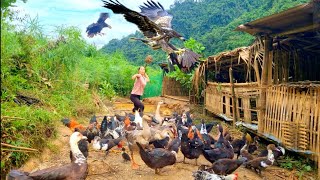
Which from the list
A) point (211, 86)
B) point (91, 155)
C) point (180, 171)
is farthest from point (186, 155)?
point (211, 86)

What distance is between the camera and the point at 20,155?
5652 mm

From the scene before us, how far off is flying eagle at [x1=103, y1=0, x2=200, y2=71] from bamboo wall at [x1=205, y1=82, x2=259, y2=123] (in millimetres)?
1945

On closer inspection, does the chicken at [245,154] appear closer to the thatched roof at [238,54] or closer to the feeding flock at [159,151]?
the feeding flock at [159,151]

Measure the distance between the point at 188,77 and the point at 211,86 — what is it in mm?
3726

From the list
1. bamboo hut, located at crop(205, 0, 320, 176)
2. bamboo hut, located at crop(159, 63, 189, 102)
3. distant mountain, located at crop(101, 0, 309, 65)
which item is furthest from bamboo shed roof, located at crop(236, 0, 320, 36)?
distant mountain, located at crop(101, 0, 309, 65)

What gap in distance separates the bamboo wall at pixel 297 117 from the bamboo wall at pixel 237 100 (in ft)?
5.04

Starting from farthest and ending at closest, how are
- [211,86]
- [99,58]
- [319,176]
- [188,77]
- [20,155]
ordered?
[99,58] < [188,77] < [211,86] < [319,176] < [20,155]

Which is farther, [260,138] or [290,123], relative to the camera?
[260,138]

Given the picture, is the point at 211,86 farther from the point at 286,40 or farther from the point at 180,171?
the point at 180,171

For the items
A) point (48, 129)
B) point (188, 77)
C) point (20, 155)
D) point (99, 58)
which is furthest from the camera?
point (99, 58)

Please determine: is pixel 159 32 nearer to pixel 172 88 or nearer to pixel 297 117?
pixel 297 117

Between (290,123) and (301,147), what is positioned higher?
(290,123)

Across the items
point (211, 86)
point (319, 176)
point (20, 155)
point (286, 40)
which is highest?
point (286, 40)

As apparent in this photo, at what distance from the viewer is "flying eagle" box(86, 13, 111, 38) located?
51.4 feet
